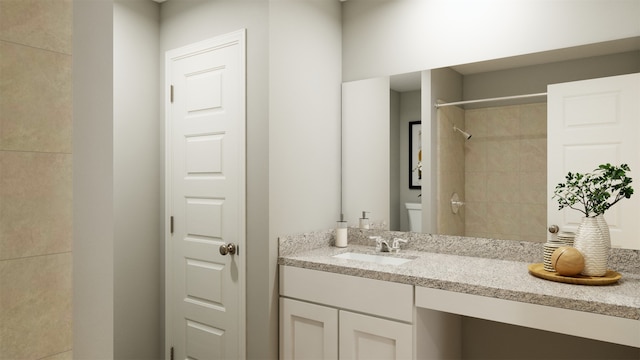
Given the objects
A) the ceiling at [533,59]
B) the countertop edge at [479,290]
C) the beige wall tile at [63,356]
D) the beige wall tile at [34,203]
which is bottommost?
the beige wall tile at [63,356]

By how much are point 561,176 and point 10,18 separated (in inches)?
90.2

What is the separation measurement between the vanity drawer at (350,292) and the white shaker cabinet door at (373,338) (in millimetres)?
42

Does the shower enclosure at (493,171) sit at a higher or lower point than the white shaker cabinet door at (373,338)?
higher

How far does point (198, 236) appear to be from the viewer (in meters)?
2.73

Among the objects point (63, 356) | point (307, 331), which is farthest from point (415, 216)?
point (63, 356)

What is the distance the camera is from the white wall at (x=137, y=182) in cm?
276

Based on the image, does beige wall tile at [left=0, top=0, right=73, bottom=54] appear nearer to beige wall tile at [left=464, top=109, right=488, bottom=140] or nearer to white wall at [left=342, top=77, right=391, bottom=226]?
white wall at [left=342, top=77, right=391, bottom=226]

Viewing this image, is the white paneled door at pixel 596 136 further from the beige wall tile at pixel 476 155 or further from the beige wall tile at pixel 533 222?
the beige wall tile at pixel 476 155

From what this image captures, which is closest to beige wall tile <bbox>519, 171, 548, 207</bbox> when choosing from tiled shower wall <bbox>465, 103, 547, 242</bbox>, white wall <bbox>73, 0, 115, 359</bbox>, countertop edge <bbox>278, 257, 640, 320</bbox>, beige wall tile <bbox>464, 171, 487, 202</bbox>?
tiled shower wall <bbox>465, 103, 547, 242</bbox>

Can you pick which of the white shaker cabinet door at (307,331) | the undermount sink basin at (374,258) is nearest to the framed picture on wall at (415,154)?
the undermount sink basin at (374,258)

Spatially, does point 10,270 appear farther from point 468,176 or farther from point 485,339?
point 485,339

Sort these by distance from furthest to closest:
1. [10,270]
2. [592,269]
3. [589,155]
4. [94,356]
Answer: [589,155] < [592,269] < [94,356] < [10,270]

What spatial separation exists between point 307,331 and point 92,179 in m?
1.47

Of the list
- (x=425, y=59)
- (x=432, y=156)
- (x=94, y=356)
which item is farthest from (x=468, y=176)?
(x=94, y=356)
